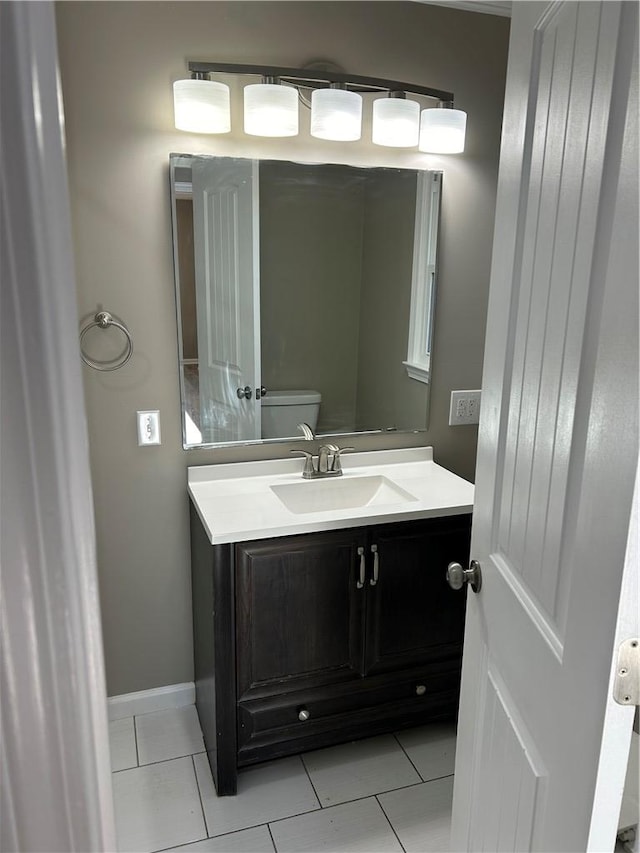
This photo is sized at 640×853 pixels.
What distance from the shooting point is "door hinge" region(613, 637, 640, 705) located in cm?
77

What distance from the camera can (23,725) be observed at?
0.43m

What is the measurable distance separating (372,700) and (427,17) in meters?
2.21

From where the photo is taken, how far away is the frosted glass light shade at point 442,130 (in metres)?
2.12

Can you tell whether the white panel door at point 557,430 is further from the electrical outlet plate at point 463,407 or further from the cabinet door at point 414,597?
the electrical outlet plate at point 463,407

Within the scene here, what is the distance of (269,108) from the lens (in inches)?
75.4

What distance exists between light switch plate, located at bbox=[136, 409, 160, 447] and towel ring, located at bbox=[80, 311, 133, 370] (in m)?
0.17

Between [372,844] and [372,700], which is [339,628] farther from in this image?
[372,844]

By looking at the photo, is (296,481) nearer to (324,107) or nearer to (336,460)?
(336,460)

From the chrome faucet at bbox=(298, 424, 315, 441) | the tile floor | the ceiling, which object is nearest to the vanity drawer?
the tile floor

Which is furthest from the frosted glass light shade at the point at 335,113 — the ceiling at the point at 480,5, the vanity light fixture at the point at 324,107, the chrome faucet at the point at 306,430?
the chrome faucet at the point at 306,430

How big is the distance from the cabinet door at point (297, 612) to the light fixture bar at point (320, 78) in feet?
4.54

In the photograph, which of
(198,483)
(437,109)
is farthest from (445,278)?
(198,483)

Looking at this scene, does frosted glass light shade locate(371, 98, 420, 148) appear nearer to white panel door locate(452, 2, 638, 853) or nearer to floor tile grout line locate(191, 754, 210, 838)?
white panel door locate(452, 2, 638, 853)

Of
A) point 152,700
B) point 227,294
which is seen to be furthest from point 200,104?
point 152,700
